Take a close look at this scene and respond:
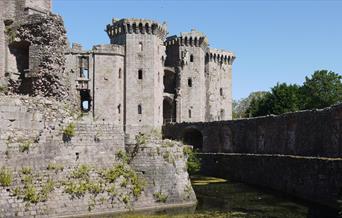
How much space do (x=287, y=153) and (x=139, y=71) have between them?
2302 cm

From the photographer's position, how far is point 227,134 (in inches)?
1882

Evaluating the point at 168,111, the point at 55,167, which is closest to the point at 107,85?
the point at 168,111

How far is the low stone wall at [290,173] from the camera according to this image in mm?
23656

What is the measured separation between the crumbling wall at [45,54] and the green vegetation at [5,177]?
18.3 feet

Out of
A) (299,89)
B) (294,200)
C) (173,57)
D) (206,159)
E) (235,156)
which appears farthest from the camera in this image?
(299,89)

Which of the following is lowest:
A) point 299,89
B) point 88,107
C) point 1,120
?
point 1,120

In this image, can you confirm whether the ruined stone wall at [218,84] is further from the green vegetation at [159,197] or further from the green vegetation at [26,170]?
the green vegetation at [26,170]

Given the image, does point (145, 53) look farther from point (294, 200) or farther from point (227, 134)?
point (294, 200)

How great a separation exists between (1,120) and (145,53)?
123 ft

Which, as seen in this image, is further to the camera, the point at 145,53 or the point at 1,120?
the point at 145,53

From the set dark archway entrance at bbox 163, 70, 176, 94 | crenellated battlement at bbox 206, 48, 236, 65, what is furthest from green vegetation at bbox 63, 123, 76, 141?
crenellated battlement at bbox 206, 48, 236, 65

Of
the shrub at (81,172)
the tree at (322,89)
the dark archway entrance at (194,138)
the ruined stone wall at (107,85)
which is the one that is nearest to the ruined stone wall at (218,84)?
the dark archway entrance at (194,138)

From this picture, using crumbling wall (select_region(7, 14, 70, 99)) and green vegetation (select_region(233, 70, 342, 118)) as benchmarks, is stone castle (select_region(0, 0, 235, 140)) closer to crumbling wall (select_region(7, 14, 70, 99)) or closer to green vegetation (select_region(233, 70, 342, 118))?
green vegetation (select_region(233, 70, 342, 118))

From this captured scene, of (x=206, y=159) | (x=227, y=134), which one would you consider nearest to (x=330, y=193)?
(x=206, y=159)
